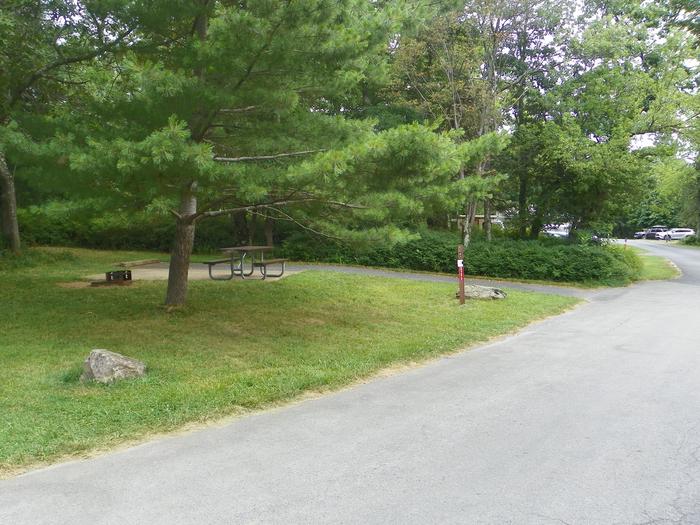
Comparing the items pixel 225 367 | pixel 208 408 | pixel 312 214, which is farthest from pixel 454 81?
pixel 208 408

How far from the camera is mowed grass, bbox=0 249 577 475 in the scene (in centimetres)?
515

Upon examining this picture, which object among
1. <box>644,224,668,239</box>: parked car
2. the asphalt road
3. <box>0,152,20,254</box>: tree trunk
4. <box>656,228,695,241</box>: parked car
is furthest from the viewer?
<box>644,224,668,239</box>: parked car

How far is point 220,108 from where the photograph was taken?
8.05m

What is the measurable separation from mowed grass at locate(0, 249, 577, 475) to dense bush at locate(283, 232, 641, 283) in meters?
3.60

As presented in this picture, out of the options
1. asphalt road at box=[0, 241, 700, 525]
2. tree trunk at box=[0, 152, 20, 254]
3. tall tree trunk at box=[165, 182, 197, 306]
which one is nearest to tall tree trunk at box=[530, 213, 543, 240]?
tall tree trunk at box=[165, 182, 197, 306]

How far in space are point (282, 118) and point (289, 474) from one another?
6106 millimetres

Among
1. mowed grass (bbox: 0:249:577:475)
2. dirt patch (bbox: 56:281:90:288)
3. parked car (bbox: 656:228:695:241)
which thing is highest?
parked car (bbox: 656:228:695:241)

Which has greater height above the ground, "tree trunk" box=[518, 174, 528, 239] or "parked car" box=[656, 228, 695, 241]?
"tree trunk" box=[518, 174, 528, 239]

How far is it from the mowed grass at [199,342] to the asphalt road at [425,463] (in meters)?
0.49

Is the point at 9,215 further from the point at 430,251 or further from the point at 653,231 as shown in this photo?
the point at 653,231

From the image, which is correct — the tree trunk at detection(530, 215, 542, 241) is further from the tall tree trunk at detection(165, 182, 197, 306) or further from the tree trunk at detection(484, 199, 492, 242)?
the tall tree trunk at detection(165, 182, 197, 306)

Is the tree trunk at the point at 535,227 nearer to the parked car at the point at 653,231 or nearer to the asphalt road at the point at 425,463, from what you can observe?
the asphalt road at the point at 425,463

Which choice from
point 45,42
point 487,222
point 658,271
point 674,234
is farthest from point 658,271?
point 674,234

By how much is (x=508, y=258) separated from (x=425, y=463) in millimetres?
14888
